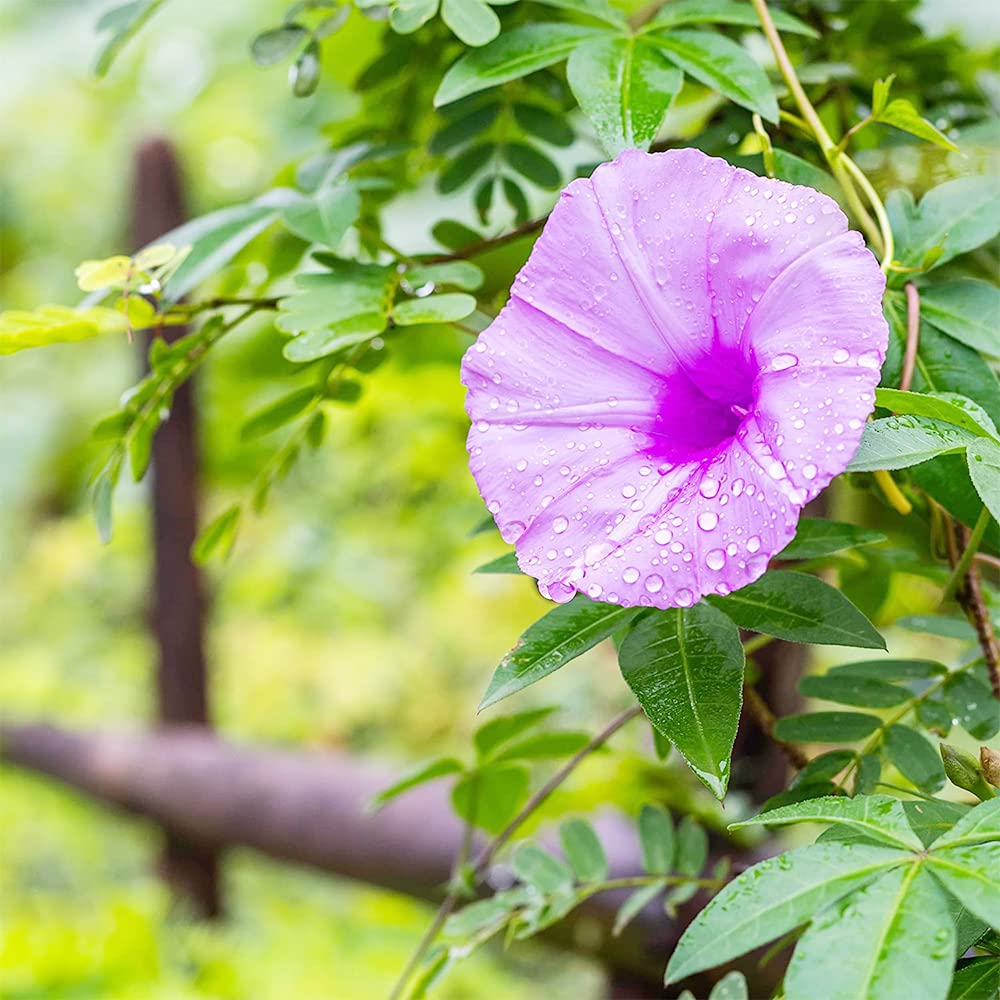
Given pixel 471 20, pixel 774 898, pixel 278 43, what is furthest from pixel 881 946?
pixel 278 43

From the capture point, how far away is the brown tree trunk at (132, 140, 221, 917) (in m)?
1.48

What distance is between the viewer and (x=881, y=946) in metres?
0.25

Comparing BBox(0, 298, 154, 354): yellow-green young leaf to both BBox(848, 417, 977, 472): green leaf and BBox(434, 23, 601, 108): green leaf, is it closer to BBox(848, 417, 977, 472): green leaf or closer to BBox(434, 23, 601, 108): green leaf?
BBox(434, 23, 601, 108): green leaf

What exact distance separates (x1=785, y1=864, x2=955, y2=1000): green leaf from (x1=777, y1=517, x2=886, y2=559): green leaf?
5.3 inches

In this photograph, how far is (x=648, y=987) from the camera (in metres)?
0.77

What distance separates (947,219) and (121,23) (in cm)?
38

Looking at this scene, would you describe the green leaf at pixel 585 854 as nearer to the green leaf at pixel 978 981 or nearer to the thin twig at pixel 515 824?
the thin twig at pixel 515 824

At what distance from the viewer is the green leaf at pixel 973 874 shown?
0.81 feet

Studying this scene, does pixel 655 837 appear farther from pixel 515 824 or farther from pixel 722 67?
pixel 722 67

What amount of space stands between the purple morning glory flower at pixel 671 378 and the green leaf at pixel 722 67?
0.08m

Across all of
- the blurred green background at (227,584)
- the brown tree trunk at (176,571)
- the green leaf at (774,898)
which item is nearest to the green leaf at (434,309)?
the green leaf at (774,898)

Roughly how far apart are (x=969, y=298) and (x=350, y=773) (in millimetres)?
858

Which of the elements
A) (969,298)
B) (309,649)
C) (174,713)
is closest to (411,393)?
(174,713)

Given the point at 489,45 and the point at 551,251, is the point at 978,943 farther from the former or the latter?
the point at 489,45
